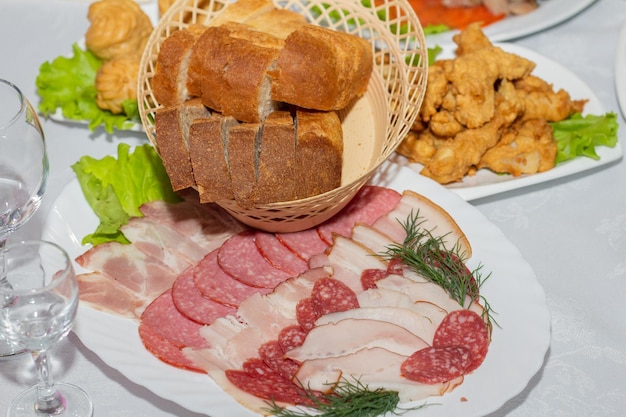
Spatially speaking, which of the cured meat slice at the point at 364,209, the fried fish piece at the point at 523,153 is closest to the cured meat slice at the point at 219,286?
the cured meat slice at the point at 364,209

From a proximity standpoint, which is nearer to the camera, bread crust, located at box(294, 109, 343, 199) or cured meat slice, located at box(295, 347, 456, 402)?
cured meat slice, located at box(295, 347, 456, 402)

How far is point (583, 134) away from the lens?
3156mm

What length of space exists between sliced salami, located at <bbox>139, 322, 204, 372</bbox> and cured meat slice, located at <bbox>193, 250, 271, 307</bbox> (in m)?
0.20

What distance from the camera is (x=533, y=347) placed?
92.0 inches

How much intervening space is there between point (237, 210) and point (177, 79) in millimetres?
522

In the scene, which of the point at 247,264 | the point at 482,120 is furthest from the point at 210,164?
the point at 482,120

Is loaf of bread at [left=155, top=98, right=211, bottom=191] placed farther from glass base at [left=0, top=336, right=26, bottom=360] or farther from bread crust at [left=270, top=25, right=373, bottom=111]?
glass base at [left=0, top=336, right=26, bottom=360]

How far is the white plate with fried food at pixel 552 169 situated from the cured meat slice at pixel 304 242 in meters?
0.58

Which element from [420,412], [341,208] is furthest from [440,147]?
[420,412]

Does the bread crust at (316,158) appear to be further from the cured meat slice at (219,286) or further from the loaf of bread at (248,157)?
the cured meat slice at (219,286)

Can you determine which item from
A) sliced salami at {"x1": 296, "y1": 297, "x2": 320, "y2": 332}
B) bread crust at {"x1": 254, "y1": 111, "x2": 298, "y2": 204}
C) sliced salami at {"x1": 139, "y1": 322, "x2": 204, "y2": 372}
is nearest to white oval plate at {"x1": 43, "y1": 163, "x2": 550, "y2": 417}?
sliced salami at {"x1": 139, "y1": 322, "x2": 204, "y2": 372}

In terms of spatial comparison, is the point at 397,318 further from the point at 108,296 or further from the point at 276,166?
the point at 108,296

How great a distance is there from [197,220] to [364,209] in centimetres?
58

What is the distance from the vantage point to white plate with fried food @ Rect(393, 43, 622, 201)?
3.02 metres
